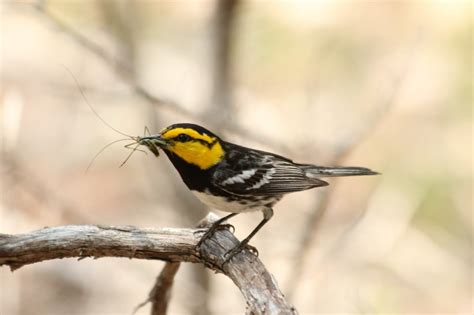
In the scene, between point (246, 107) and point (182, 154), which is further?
point (246, 107)

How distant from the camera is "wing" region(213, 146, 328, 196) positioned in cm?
437

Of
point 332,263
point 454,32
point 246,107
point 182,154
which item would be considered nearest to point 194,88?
point 246,107

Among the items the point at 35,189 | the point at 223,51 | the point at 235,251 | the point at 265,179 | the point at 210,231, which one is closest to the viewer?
the point at 235,251

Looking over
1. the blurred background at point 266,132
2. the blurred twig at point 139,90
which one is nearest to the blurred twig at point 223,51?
the blurred background at point 266,132

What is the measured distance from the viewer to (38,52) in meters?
9.55

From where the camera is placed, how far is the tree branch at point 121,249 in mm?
3537

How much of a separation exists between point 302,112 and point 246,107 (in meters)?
0.80

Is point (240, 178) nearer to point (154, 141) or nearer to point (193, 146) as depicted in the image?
point (193, 146)

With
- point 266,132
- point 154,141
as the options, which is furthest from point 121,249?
point 266,132

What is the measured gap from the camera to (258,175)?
15.0 feet

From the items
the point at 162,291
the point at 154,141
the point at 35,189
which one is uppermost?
the point at 35,189

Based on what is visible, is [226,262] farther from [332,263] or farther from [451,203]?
[451,203]

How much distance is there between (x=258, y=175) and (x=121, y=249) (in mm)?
1183

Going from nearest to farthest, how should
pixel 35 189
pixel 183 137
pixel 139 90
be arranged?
1. pixel 183 137
2. pixel 139 90
3. pixel 35 189
